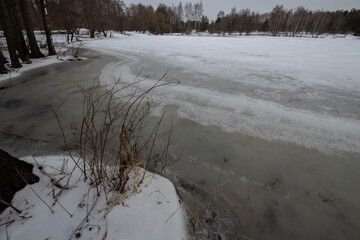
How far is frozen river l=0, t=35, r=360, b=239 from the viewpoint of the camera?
3.98 feet

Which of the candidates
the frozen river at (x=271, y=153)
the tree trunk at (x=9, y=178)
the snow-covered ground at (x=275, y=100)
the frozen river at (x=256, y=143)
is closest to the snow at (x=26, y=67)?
the frozen river at (x=256, y=143)

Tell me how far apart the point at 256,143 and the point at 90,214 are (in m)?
1.78

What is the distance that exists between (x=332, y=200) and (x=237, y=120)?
1.29 m

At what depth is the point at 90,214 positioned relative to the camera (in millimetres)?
934

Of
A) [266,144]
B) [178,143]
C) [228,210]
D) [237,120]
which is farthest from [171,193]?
[237,120]

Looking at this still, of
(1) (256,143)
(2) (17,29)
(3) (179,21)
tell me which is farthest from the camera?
(3) (179,21)

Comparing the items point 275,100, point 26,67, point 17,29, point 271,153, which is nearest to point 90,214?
point 271,153

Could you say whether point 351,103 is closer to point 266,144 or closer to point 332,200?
point 266,144

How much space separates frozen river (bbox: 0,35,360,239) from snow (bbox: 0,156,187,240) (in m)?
0.30

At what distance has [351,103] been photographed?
2752 mm

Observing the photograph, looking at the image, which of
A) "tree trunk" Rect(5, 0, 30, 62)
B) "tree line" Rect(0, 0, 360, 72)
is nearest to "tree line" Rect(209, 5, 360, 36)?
"tree line" Rect(0, 0, 360, 72)

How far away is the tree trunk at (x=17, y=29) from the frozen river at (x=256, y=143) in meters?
3.23

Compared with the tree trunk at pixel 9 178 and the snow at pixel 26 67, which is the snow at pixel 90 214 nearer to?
the tree trunk at pixel 9 178

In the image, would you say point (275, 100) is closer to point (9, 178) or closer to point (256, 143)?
point (256, 143)
